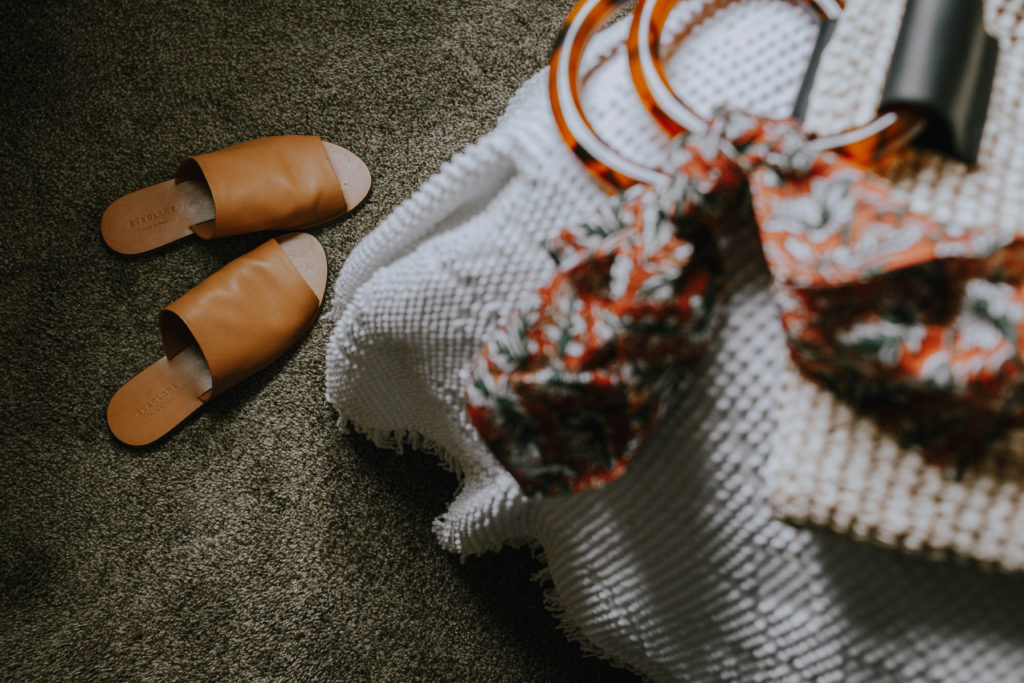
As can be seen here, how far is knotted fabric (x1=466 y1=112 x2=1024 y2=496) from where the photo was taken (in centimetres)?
33

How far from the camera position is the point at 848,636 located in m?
0.42

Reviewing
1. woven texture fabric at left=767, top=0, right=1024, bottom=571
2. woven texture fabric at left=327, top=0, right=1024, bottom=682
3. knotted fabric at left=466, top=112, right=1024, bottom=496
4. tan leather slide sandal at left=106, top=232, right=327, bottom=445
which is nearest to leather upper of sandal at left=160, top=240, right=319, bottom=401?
tan leather slide sandal at left=106, top=232, right=327, bottom=445

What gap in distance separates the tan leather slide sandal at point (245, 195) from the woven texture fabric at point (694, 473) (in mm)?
331

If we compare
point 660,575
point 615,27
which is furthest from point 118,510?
point 615,27

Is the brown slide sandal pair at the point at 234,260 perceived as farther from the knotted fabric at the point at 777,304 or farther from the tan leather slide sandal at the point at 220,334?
the knotted fabric at the point at 777,304

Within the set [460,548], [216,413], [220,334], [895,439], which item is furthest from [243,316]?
[895,439]

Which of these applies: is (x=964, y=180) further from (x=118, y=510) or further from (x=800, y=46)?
(x=118, y=510)

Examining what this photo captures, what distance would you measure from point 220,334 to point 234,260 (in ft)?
0.40

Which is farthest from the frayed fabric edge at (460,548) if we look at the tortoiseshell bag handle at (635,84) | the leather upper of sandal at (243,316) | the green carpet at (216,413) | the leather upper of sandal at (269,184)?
the tortoiseshell bag handle at (635,84)

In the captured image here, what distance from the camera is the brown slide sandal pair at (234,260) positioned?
86cm

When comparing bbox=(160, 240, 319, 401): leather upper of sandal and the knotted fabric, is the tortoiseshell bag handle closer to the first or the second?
the knotted fabric

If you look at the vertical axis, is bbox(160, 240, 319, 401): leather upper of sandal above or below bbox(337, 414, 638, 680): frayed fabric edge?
above

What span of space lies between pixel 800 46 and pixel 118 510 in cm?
94

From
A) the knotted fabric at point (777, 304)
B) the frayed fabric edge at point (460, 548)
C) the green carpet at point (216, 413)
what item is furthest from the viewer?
the green carpet at point (216, 413)
